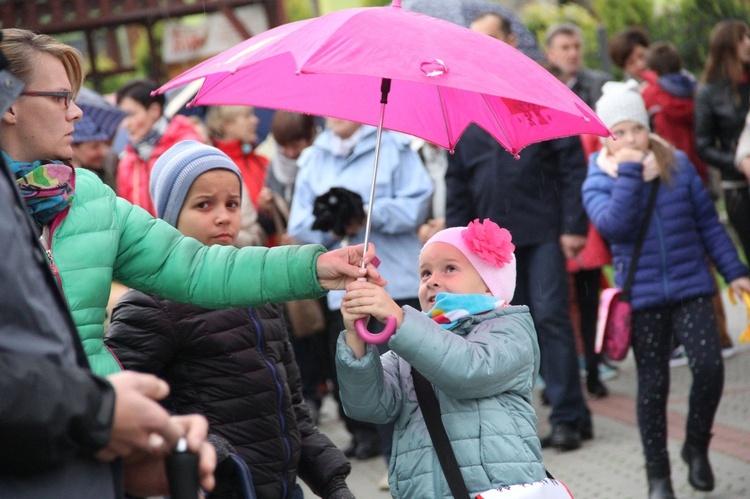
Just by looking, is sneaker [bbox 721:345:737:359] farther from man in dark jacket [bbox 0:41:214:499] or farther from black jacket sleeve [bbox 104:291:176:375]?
man in dark jacket [bbox 0:41:214:499]

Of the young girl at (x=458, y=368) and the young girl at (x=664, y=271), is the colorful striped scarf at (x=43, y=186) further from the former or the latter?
the young girl at (x=664, y=271)

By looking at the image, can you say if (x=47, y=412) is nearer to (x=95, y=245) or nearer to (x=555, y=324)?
(x=95, y=245)

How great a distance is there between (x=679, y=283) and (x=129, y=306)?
3157 mm

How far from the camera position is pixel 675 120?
932 cm

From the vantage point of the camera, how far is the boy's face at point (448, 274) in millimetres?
3750

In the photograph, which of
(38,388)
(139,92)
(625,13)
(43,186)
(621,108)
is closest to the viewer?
(38,388)

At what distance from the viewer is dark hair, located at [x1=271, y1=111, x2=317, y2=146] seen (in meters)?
7.95

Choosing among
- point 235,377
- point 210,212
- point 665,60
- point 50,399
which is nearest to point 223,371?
point 235,377

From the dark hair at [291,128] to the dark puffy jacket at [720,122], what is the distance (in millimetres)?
2779

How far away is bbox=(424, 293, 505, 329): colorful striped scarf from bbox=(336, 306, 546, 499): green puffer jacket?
0.03 m

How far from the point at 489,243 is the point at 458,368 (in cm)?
Result: 56

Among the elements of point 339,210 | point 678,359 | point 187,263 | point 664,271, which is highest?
point 187,263

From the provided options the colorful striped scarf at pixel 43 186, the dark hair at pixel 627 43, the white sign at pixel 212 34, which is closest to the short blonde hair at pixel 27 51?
the colorful striped scarf at pixel 43 186

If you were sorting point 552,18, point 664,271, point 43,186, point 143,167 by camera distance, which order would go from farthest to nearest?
1. point 552,18
2. point 143,167
3. point 664,271
4. point 43,186
